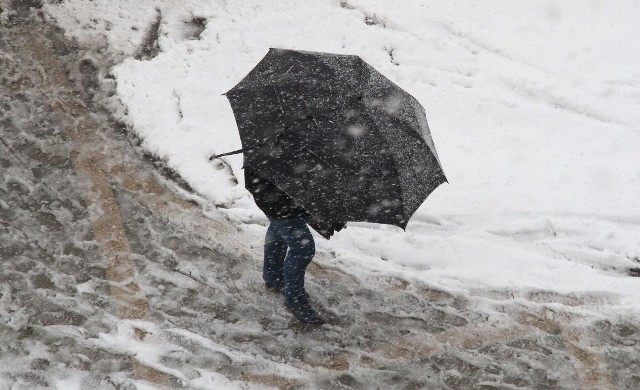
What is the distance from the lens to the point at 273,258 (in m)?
5.15

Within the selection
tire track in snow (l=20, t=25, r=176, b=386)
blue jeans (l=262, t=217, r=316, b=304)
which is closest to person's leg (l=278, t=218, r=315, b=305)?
blue jeans (l=262, t=217, r=316, b=304)

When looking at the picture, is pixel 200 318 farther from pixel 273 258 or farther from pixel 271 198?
pixel 271 198

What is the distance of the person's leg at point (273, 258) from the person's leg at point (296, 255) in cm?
17

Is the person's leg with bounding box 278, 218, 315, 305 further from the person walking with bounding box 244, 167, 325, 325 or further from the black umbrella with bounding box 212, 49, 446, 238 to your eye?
the black umbrella with bounding box 212, 49, 446, 238

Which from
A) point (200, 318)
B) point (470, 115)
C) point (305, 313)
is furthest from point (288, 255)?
point (470, 115)

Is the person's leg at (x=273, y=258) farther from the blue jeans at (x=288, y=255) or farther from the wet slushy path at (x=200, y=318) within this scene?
the wet slushy path at (x=200, y=318)

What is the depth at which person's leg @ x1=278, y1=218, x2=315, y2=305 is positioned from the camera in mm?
4632

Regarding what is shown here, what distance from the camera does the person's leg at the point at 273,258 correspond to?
4977mm

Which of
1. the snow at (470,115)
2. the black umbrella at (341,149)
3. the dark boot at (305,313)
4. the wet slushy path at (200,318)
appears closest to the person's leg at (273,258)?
the wet slushy path at (200,318)

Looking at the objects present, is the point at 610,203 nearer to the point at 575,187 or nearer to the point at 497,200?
the point at 575,187

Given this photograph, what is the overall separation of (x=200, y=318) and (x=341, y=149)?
1899 mm

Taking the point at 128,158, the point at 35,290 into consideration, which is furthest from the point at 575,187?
the point at 35,290

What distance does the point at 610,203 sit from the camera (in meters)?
6.04

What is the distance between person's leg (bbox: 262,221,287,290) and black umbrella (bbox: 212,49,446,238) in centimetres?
72
